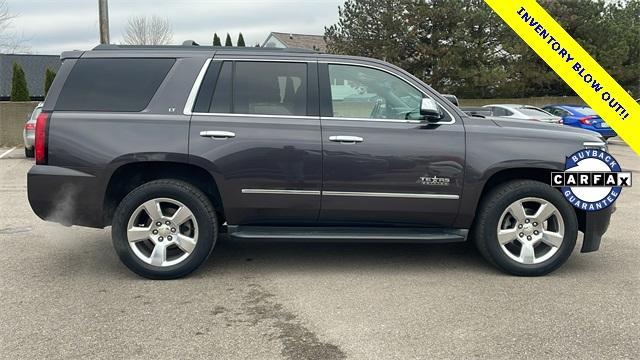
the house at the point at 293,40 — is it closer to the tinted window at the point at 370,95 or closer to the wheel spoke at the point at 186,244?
the tinted window at the point at 370,95

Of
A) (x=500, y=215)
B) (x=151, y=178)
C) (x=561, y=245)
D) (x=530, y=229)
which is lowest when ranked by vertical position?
(x=561, y=245)

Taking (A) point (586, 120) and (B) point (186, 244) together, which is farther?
(A) point (586, 120)

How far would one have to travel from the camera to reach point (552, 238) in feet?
15.8

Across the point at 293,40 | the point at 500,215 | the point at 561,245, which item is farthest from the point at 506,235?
the point at 293,40

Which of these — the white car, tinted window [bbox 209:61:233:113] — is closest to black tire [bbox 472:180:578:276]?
tinted window [bbox 209:61:233:113]

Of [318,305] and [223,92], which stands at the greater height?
[223,92]

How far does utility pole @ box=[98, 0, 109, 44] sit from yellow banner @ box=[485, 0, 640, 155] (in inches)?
620

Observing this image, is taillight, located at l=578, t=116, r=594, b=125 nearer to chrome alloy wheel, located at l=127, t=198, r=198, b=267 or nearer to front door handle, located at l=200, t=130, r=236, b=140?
front door handle, located at l=200, t=130, r=236, b=140

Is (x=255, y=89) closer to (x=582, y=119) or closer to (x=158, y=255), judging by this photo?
(x=158, y=255)

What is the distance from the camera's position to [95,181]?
4.60 meters

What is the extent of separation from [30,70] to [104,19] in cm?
3160

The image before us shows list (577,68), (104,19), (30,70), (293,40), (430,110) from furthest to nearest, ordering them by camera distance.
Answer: (293,40) → (30,70) → (104,19) → (430,110) → (577,68)

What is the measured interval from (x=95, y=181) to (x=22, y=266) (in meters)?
1.26

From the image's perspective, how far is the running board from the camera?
4.73 m
